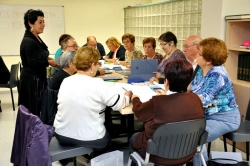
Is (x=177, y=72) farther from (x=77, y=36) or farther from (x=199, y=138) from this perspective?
(x=77, y=36)

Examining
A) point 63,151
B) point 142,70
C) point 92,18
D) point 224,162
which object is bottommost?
point 224,162

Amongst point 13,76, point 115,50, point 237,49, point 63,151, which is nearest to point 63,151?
point 63,151

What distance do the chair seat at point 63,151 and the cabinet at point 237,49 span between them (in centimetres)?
173

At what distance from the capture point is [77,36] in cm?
616

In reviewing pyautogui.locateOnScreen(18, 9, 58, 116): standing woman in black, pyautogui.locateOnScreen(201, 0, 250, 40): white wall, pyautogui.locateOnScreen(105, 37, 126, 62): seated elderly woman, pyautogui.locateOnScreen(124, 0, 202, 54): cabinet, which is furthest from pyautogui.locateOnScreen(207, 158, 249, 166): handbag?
pyautogui.locateOnScreen(105, 37, 126, 62): seated elderly woman

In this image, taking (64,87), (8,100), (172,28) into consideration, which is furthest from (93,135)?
(8,100)

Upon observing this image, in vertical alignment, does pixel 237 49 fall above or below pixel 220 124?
above

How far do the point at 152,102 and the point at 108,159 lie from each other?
62cm

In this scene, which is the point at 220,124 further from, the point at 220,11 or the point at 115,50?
the point at 115,50

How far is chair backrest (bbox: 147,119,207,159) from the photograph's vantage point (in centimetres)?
148

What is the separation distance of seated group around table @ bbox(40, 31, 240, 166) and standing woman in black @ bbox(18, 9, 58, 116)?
0.57 m

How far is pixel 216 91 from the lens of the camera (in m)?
1.93

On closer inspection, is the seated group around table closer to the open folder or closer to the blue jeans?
the blue jeans

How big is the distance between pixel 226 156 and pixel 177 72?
0.94 meters
